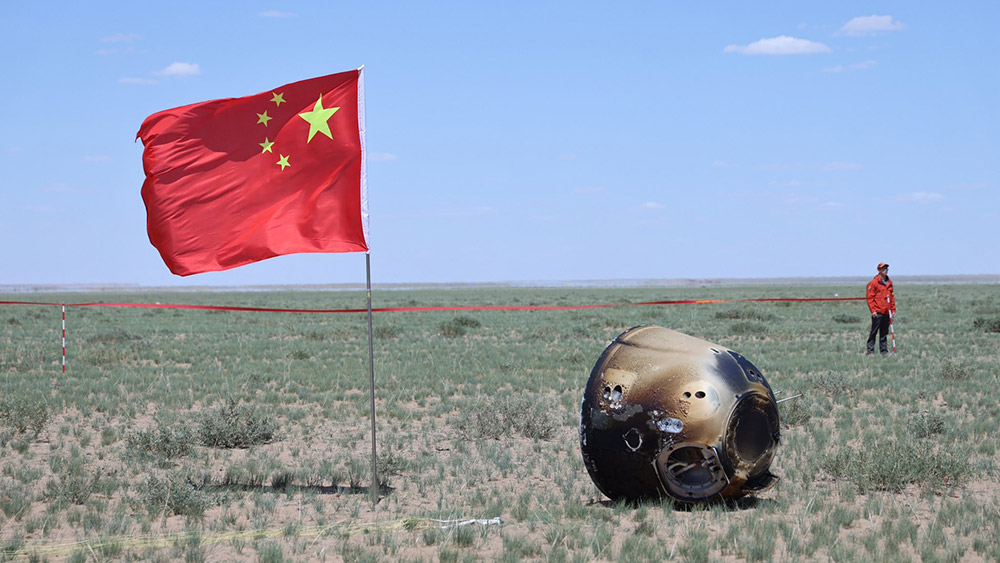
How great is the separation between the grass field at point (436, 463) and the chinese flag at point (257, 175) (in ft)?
8.13

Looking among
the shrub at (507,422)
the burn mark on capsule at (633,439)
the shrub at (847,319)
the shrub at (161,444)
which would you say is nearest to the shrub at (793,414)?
the shrub at (507,422)

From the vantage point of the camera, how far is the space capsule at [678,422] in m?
7.83

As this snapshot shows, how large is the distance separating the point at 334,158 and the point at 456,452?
15.2 feet

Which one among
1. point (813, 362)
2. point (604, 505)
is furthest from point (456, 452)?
point (813, 362)

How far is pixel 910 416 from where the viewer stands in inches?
548

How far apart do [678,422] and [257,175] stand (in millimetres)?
4681

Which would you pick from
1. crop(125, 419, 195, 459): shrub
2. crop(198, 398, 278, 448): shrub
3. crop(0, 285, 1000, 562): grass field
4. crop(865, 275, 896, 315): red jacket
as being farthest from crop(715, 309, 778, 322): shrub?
crop(125, 419, 195, 459): shrub

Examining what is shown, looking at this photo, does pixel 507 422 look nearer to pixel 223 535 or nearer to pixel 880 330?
pixel 223 535

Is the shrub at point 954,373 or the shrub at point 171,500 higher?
the shrub at point 954,373

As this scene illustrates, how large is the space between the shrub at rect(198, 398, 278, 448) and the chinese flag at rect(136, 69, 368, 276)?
165 inches

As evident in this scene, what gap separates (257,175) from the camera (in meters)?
9.30

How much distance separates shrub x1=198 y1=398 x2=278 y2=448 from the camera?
1277 centimetres

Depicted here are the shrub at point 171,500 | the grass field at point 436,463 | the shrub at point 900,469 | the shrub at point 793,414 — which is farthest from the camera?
the shrub at point 793,414

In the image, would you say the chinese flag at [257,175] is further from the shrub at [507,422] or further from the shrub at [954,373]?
the shrub at [954,373]
